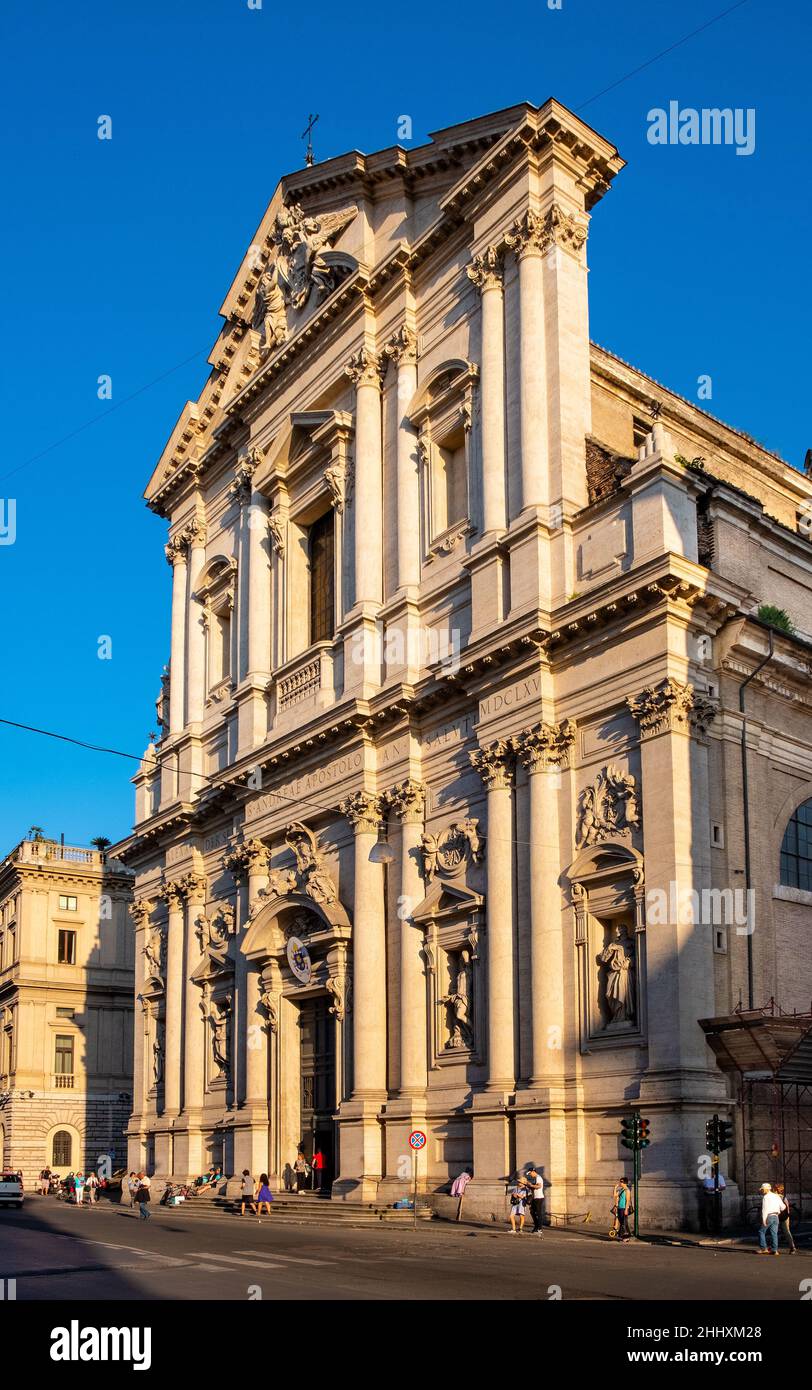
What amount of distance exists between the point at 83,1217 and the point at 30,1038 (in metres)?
30.6

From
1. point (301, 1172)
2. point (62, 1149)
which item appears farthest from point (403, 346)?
point (62, 1149)

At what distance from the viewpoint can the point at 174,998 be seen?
144 feet

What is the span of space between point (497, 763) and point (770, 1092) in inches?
320

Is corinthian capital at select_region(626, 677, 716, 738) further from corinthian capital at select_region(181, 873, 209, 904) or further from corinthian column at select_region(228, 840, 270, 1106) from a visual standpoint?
corinthian capital at select_region(181, 873, 209, 904)

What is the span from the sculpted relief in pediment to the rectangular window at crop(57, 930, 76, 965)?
35667 millimetres

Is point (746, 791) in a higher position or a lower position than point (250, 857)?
higher

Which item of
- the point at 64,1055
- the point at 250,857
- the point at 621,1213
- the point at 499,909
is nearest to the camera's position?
the point at 621,1213

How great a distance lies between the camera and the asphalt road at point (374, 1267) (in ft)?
50.6

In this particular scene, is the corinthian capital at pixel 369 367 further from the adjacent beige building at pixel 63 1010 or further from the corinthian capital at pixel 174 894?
the adjacent beige building at pixel 63 1010

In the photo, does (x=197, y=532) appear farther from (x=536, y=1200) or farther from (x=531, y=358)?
(x=536, y=1200)

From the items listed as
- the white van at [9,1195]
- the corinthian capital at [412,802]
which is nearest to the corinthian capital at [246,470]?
the corinthian capital at [412,802]

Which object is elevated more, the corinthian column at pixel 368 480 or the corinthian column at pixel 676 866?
the corinthian column at pixel 368 480

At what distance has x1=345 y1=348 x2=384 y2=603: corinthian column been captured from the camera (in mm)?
35844

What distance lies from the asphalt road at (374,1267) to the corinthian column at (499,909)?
10.7ft
